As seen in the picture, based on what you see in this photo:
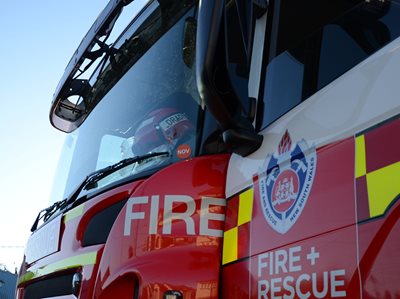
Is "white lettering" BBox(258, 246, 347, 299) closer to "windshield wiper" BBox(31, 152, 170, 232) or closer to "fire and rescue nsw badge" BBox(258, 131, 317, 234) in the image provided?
"fire and rescue nsw badge" BBox(258, 131, 317, 234)

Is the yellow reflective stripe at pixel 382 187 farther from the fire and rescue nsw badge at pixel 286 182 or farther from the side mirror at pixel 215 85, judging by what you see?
the side mirror at pixel 215 85

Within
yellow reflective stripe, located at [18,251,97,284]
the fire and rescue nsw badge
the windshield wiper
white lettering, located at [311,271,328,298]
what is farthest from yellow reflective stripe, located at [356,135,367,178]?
yellow reflective stripe, located at [18,251,97,284]

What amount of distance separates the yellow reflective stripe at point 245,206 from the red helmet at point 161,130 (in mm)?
430

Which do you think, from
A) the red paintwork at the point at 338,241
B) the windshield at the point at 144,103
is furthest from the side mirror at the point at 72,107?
the red paintwork at the point at 338,241

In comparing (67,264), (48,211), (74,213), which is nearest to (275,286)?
(67,264)

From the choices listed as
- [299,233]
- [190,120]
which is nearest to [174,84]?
[190,120]

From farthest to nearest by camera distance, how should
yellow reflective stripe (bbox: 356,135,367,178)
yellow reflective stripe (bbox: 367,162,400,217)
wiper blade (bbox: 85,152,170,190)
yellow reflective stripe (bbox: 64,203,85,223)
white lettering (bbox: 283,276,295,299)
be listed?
yellow reflective stripe (bbox: 64,203,85,223) → wiper blade (bbox: 85,152,170,190) → white lettering (bbox: 283,276,295,299) → yellow reflective stripe (bbox: 356,135,367,178) → yellow reflective stripe (bbox: 367,162,400,217)

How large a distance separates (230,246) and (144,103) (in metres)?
0.89

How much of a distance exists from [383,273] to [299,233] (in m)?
0.32

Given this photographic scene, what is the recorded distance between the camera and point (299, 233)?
1.50 m

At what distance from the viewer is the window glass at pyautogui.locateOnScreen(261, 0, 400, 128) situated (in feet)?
5.03

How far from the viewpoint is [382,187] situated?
1.26 metres

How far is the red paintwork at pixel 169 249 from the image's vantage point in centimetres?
185

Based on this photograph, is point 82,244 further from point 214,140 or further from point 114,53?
point 114,53
